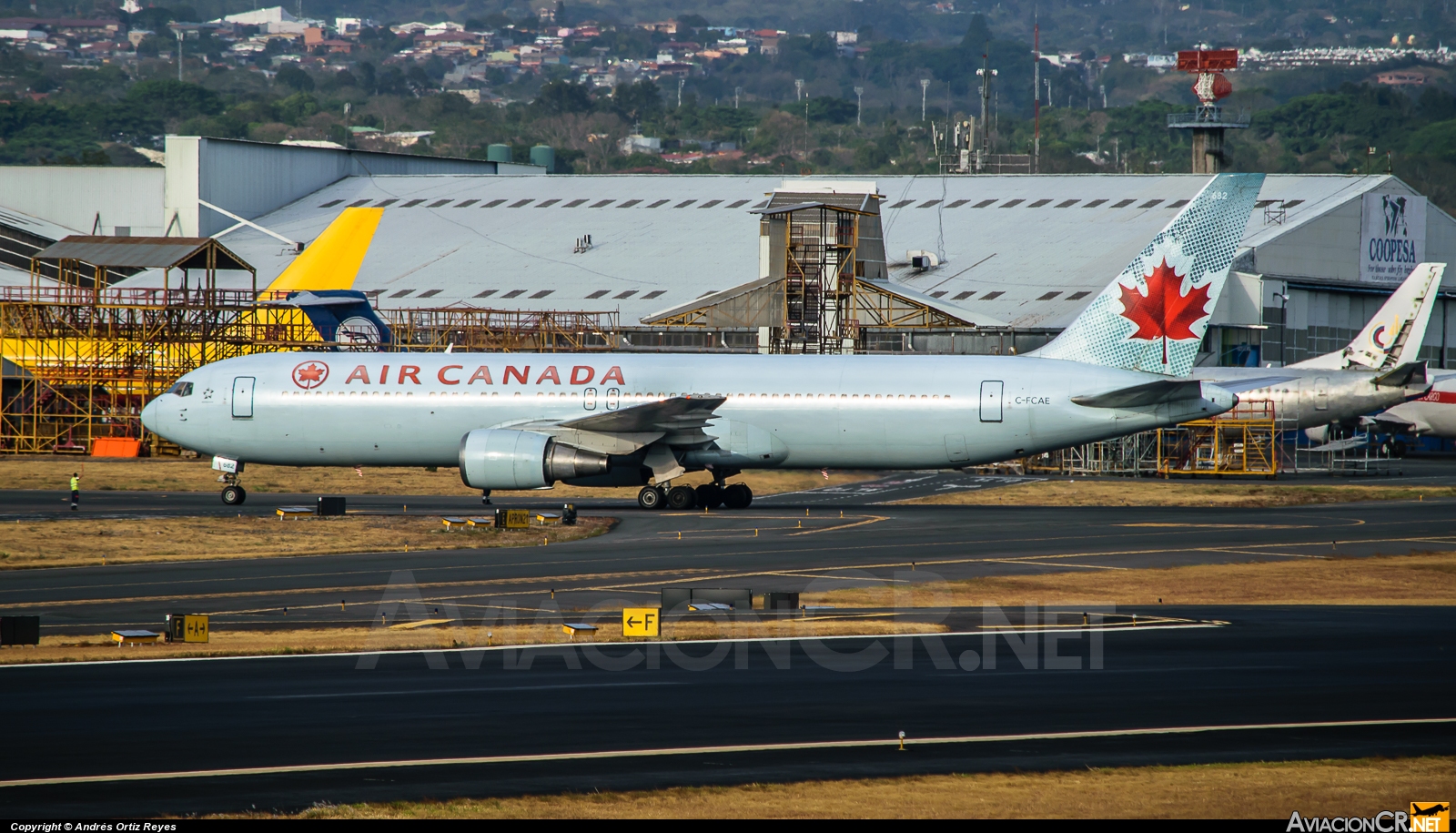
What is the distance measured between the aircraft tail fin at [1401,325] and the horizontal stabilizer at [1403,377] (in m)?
0.98

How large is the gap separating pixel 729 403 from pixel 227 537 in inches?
541

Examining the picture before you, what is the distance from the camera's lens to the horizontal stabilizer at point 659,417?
38.6 metres

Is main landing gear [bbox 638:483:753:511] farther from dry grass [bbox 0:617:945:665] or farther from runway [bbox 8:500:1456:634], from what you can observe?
dry grass [bbox 0:617:945:665]

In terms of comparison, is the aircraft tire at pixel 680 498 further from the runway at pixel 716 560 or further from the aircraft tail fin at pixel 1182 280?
the aircraft tail fin at pixel 1182 280

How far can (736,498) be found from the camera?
4188cm

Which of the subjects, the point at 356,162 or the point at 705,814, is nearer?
the point at 705,814

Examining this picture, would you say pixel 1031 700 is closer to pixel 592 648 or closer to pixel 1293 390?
pixel 592 648

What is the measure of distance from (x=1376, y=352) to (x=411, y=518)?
37.8 metres

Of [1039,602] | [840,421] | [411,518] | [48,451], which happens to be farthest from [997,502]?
[48,451]

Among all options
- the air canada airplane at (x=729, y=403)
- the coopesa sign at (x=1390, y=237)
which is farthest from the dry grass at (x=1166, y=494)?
the coopesa sign at (x=1390, y=237)

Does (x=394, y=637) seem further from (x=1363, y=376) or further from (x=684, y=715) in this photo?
(x=1363, y=376)

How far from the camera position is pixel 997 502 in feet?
148

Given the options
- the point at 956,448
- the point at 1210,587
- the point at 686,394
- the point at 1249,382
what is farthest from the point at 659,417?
the point at 1249,382

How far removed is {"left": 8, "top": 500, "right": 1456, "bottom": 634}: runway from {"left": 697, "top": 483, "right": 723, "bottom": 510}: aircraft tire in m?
1.40
